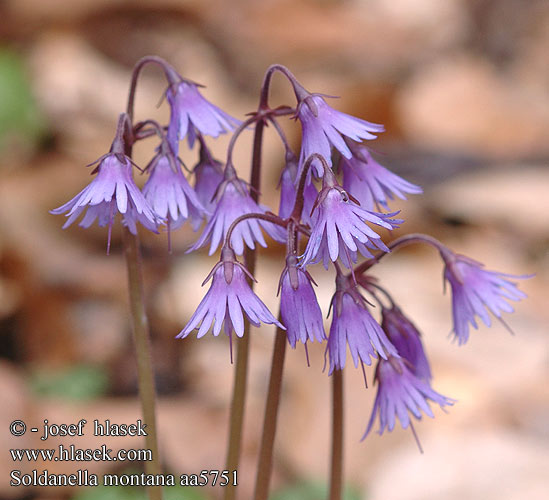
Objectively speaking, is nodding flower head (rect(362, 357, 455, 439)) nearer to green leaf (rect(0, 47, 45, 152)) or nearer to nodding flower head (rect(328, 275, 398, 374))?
nodding flower head (rect(328, 275, 398, 374))

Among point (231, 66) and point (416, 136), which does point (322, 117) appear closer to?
point (416, 136)

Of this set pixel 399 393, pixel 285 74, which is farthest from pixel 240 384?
pixel 285 74

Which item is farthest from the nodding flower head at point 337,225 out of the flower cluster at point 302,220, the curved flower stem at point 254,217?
the curved flower stem at point 254,217

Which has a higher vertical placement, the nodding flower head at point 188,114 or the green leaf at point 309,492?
the nodding flower head at point 188,114

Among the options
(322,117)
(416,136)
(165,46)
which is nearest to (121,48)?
(165,46)
